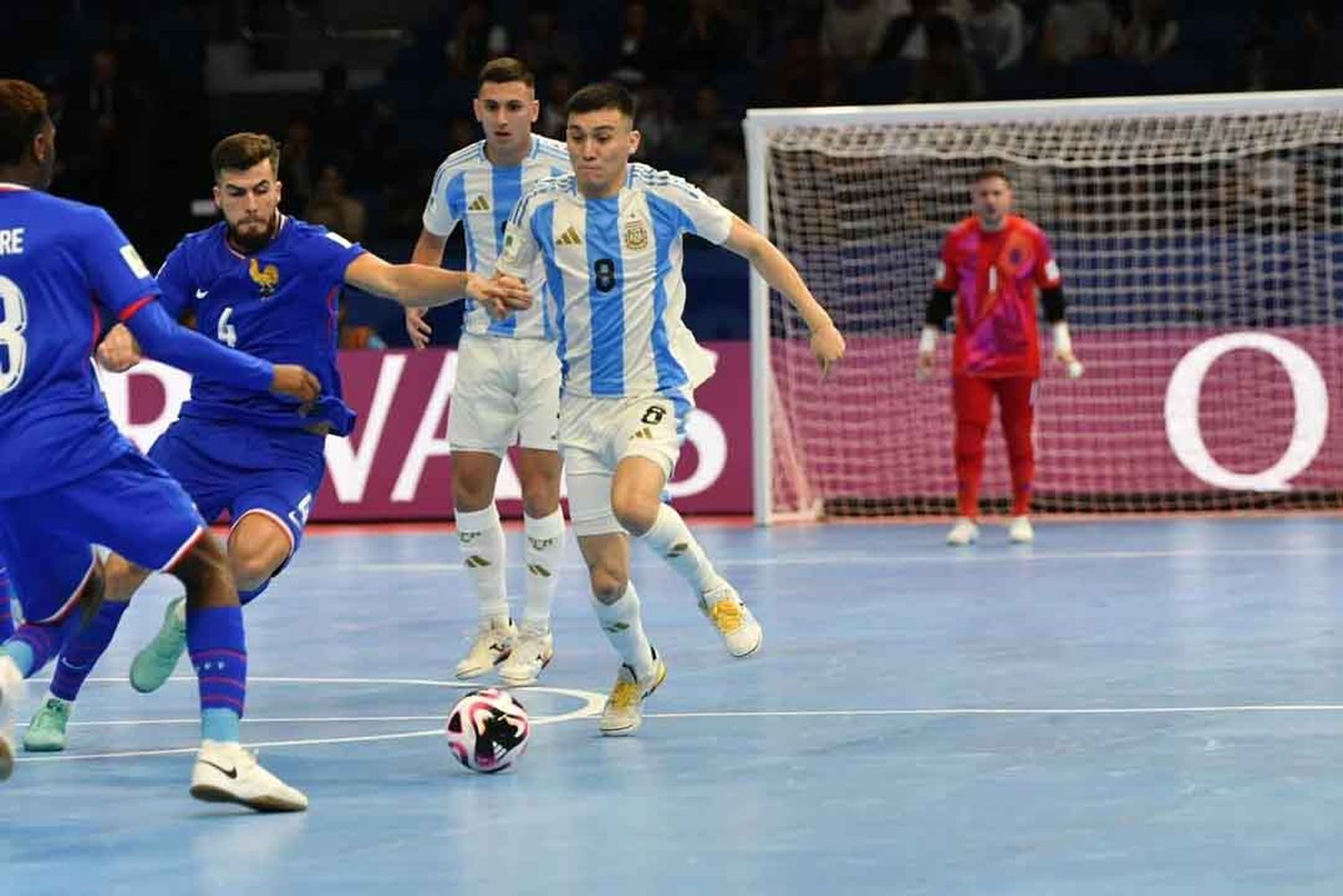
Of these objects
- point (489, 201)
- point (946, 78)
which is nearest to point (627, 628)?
point (489, 201)

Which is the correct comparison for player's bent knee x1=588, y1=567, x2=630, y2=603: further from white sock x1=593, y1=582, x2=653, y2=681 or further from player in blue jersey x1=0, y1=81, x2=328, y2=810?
player in blue jersey x1=0, y1=81, x2=328, y2=810

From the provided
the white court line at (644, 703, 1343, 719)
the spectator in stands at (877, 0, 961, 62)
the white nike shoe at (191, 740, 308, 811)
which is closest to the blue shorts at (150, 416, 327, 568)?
the white court line at (644, 703, 1343, 719)

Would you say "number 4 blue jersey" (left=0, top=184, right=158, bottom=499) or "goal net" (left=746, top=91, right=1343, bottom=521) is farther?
"goal net" (left=746, top=91, right=1343, bottom=521)

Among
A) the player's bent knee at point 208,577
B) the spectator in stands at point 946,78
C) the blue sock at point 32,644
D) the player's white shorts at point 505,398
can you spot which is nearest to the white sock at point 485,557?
the player's white shorts at point 505,398

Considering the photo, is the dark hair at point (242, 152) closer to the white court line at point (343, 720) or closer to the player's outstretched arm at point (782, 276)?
the player's outstretched arm at point (782, 276)

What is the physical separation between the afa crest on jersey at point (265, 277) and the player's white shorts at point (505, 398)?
1486 mm

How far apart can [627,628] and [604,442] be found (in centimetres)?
62

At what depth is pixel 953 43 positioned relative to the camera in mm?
17297

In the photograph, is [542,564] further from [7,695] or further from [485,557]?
[7,695]

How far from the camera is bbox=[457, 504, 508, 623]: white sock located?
9250 millimetres

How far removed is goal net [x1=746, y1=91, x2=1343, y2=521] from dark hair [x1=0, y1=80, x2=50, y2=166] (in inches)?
360

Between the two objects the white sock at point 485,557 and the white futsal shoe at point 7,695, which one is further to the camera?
the white sock at point 485,557

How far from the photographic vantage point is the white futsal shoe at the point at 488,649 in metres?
8.91

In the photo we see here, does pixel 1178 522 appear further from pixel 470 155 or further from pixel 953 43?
pixel 470 155
